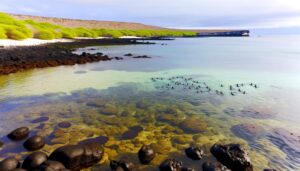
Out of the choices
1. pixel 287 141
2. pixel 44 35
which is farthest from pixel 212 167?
pixel 44 35

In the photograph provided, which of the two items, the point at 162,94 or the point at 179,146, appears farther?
the point at 162,94

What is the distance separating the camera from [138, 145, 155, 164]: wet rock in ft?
30.6

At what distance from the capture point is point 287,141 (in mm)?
11453

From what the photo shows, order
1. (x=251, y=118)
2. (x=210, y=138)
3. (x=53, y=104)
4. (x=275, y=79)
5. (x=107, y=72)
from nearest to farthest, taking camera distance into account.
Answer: (x=210, y=138)
(x=251, y=118)
(x=53, y=104)
(x=275, y=79)
(x=107, y=72)

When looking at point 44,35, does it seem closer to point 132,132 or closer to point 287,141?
point 132,132

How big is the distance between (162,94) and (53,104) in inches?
320

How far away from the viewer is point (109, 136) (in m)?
11.7

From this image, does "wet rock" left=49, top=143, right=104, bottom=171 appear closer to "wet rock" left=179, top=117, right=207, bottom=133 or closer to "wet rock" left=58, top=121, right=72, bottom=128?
"wet rock" left=58, top=121, right=72, bottom=128

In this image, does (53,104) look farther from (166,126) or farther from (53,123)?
Answer: (166,126)

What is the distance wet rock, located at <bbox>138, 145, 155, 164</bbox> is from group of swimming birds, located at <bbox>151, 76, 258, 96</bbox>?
447 inches

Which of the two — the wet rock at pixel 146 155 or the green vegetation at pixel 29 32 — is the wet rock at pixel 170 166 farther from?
the green vegetation at pixel 29 32

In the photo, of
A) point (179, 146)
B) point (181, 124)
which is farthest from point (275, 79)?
point (179, 146)

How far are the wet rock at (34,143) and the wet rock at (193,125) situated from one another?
6.88 metres

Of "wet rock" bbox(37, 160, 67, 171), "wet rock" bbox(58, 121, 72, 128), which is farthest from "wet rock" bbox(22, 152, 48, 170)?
"wet rock" bbox(58, 121, 72, 128)
